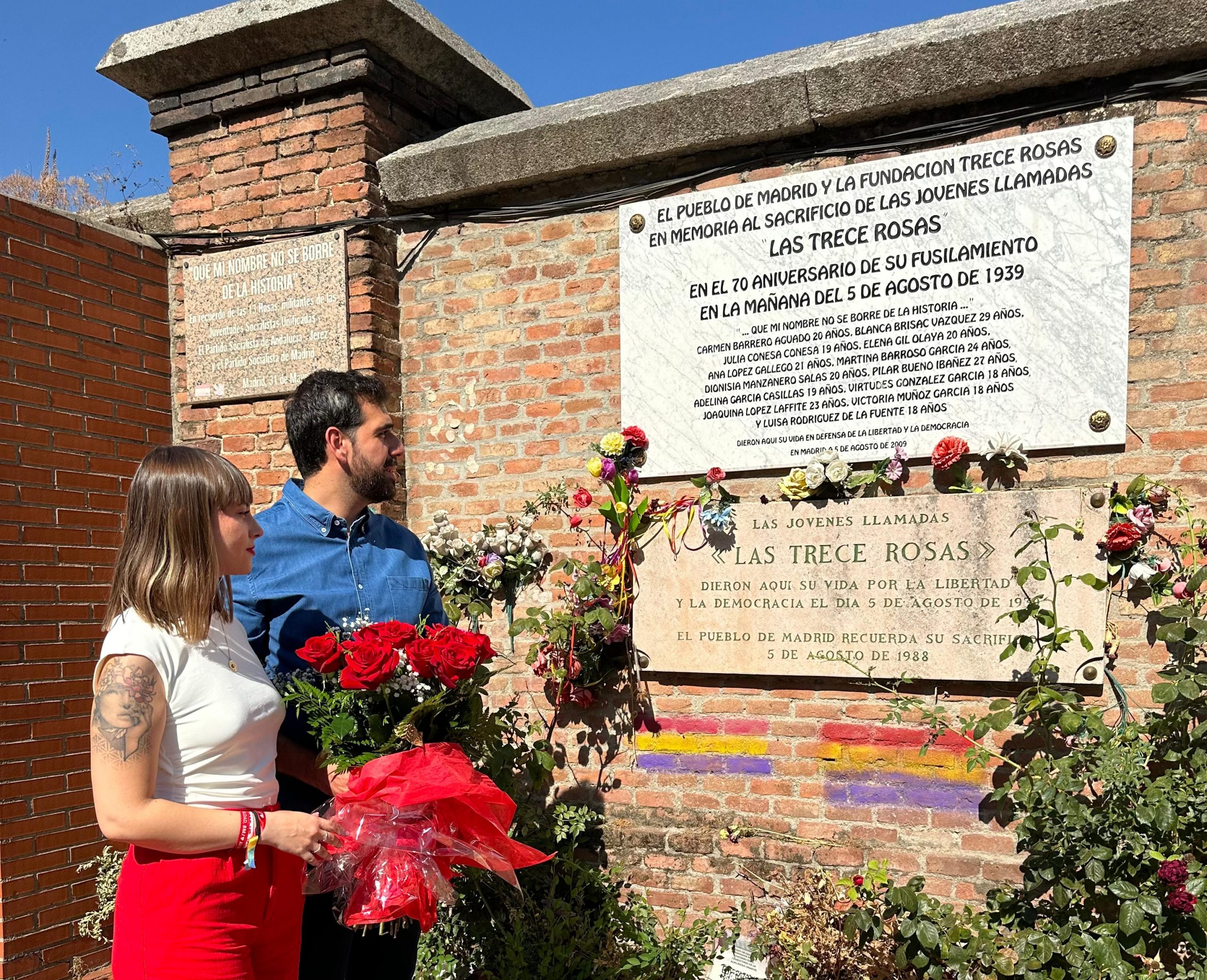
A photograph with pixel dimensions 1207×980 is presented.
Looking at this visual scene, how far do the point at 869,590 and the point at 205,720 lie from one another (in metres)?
2.41

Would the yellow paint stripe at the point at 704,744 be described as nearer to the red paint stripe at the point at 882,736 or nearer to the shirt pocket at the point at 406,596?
the red paint stripe at the point at 882,736

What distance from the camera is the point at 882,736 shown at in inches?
138

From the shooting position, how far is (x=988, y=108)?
3396mm

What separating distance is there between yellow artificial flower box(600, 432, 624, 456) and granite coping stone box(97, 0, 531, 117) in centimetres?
202

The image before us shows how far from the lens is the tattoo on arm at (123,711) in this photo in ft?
5.86

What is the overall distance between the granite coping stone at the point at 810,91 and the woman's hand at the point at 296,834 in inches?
115

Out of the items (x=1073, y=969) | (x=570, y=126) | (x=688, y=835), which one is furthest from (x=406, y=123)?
(x=1073, y=969)

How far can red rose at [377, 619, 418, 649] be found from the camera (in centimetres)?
222

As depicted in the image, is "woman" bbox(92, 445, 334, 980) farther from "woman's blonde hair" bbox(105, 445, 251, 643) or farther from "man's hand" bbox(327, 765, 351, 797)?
"man's hand" bbox(327, 765, 351, 797)

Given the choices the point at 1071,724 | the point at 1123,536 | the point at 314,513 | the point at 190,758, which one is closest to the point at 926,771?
the point at 1071,724

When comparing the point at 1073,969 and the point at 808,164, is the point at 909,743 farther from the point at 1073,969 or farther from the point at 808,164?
the point at 808,164

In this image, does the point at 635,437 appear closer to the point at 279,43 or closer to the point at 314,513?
the point at 314,513

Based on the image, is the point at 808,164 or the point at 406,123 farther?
the point at 406,123

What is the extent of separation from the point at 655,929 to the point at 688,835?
16.2 inches
